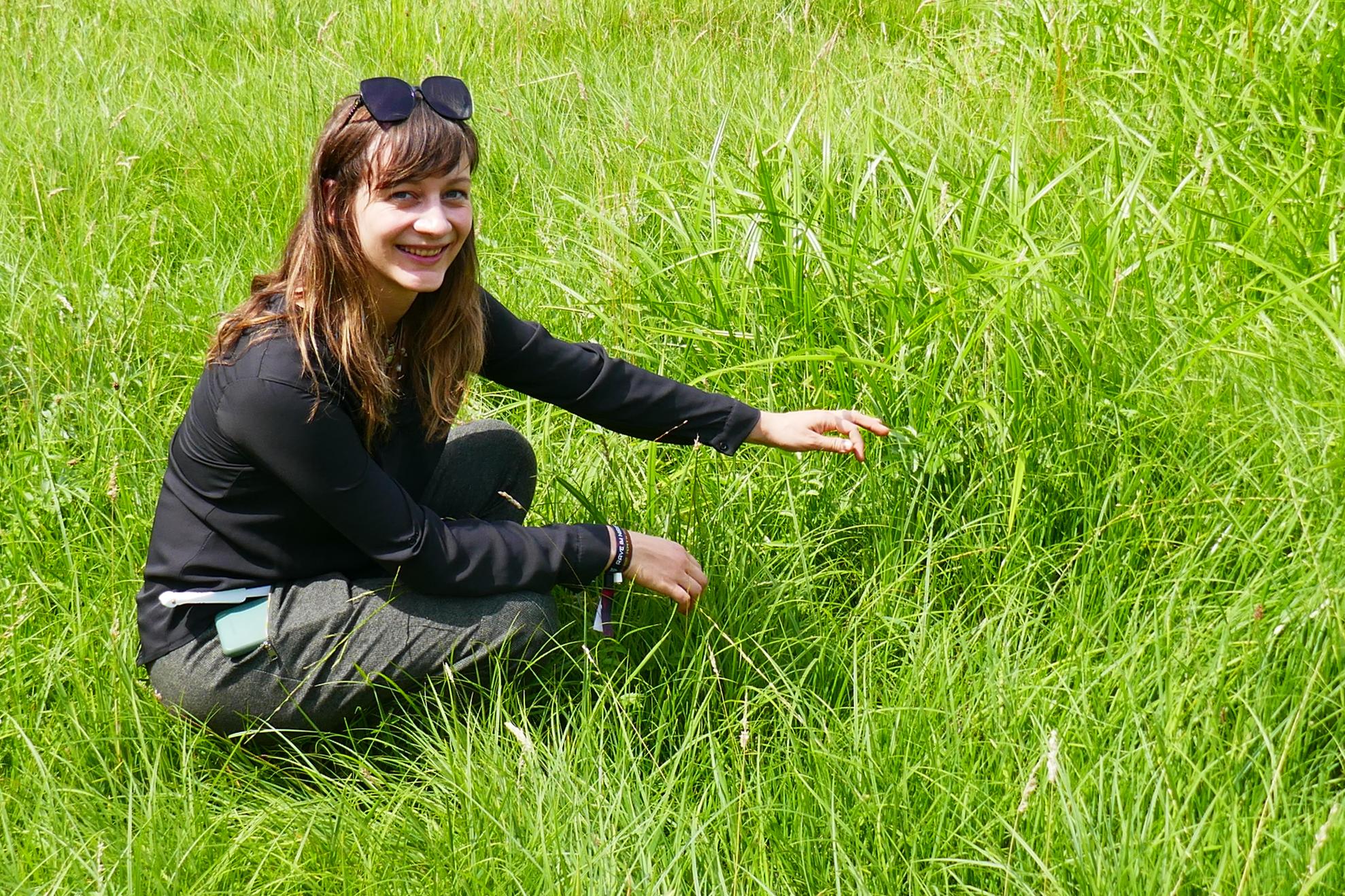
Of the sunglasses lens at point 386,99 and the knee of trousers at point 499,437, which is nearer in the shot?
the sunglasses lens at point 386,99

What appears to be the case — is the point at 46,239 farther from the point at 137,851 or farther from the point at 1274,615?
the point at 1274,615

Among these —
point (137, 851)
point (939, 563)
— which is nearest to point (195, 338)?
point (137, 851)

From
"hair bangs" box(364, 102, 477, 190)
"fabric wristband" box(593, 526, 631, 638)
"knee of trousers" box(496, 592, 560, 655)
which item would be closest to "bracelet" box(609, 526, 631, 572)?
"fabric wristband" box(593, 526, 631, 638)

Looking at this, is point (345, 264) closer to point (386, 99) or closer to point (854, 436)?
point (386, 99)

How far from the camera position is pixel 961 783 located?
1.80 m

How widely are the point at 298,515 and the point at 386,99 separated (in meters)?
0.66

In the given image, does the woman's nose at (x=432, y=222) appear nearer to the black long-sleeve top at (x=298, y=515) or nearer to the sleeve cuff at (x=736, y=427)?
the black long-sleeve top at (x=298, y=515)

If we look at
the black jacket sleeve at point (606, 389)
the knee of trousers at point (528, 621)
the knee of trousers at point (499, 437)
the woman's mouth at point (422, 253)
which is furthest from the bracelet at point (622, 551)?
the woman's mouth at point (422, 253)

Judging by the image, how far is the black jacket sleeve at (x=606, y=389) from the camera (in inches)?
90.2

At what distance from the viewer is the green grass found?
1.76 meters

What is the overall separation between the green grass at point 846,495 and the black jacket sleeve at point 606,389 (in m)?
0.17

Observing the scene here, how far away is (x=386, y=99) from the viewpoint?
1.88 metres

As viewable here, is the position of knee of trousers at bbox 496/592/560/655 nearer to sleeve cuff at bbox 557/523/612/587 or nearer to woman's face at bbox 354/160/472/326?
sleeve cuff at bbox 557/523/612/587

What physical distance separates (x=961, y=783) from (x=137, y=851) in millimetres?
1163
